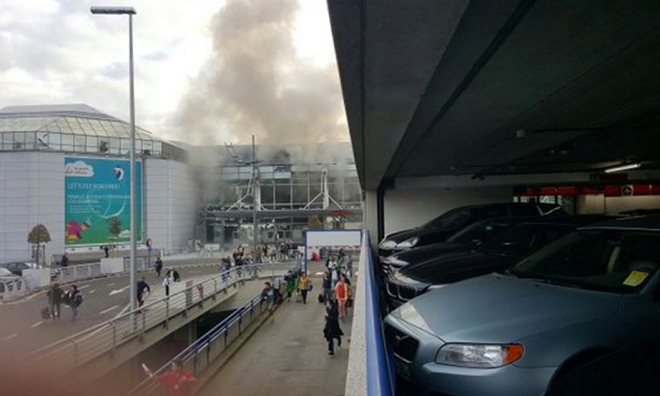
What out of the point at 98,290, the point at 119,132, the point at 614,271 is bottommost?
the point at 98,290

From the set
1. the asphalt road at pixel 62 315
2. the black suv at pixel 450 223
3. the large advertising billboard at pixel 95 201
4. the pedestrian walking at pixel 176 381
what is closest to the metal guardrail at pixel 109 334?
the asphalt road at pixel 62 315

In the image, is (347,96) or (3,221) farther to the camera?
(3,221)

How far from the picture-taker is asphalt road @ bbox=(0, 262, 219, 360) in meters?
13.6

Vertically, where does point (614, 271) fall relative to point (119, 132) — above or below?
below

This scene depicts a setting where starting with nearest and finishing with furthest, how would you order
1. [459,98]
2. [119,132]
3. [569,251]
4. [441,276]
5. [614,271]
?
[614,271]
[569,251]
[441,276]
[459,98]
[119,132]

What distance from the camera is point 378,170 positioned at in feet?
44.3

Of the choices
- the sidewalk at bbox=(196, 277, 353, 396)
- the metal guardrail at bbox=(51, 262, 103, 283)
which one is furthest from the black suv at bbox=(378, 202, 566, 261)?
the metal guardrail at bbox=(51, 262, 103, 283)

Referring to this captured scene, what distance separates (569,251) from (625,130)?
639cm

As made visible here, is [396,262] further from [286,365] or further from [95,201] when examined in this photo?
[95,201]

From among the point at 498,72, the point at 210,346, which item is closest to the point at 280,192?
the point at 210,346

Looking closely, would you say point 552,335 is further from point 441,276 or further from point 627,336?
point 441,276

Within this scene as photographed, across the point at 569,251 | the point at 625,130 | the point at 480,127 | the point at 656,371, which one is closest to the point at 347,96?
the point at 569,251

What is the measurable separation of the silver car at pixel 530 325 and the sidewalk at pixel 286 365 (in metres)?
9.00

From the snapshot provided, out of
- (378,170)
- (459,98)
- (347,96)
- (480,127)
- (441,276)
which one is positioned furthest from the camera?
(378,170)
